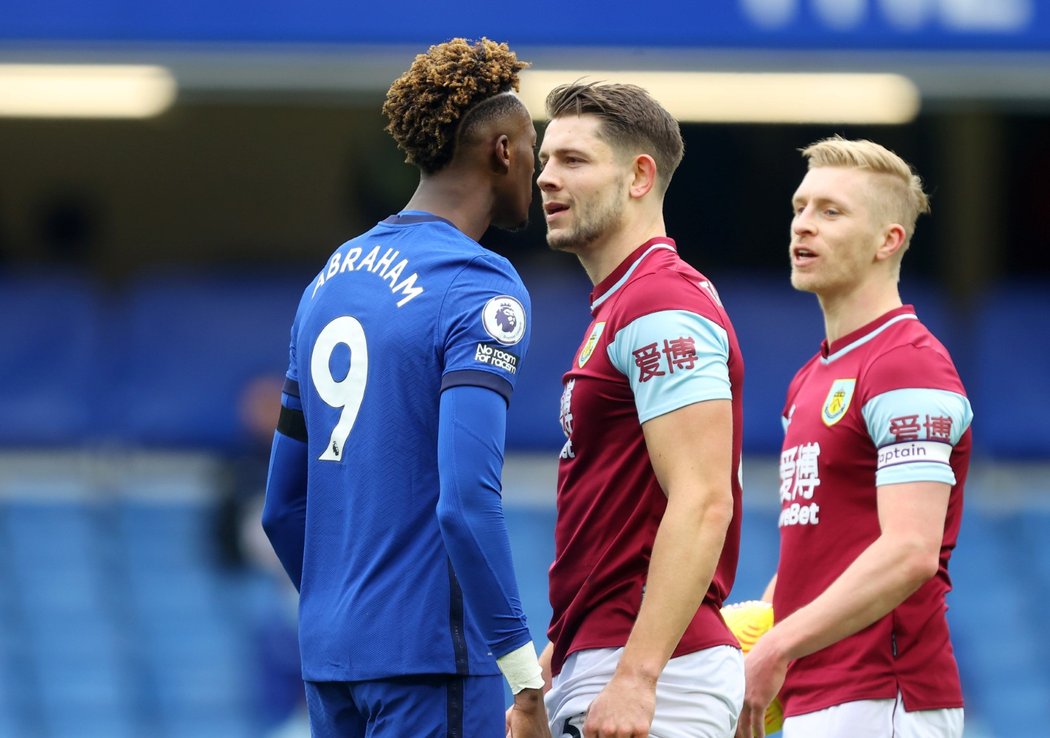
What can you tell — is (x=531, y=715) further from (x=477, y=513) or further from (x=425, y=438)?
(x=425, y=438)

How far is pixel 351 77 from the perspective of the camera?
9.50 metres

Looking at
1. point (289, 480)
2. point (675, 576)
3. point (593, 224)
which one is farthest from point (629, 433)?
point (289, 480)

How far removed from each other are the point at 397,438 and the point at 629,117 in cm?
82

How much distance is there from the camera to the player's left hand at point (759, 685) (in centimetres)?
321

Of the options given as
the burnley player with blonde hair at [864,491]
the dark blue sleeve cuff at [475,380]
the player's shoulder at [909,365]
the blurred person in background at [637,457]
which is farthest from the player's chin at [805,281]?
the dark blue sleeve cuff at [475,380]

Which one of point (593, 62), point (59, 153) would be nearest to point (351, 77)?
point (593, 62)

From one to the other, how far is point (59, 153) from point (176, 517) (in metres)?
3.26

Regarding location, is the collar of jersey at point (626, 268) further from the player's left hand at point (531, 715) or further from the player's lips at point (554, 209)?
the player's left hand at point (531, 715)

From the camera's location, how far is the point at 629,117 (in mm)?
3160

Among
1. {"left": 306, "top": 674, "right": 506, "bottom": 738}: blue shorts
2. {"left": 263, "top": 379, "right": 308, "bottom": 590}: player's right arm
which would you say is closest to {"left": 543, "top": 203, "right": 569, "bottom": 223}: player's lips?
{"left": 263, "top": 379, "right": 308, "bottom": 590}: player's right arm

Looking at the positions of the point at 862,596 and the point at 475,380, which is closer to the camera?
the point at 475,380

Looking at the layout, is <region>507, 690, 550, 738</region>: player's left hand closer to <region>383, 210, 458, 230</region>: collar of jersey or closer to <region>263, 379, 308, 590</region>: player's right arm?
<region>263, 379, 308, 590</region>: player's right arm

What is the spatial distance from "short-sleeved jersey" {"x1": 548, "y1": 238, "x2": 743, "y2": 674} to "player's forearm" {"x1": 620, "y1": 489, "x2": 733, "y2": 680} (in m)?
0.14

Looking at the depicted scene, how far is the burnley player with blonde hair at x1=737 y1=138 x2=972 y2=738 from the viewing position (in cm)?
326
